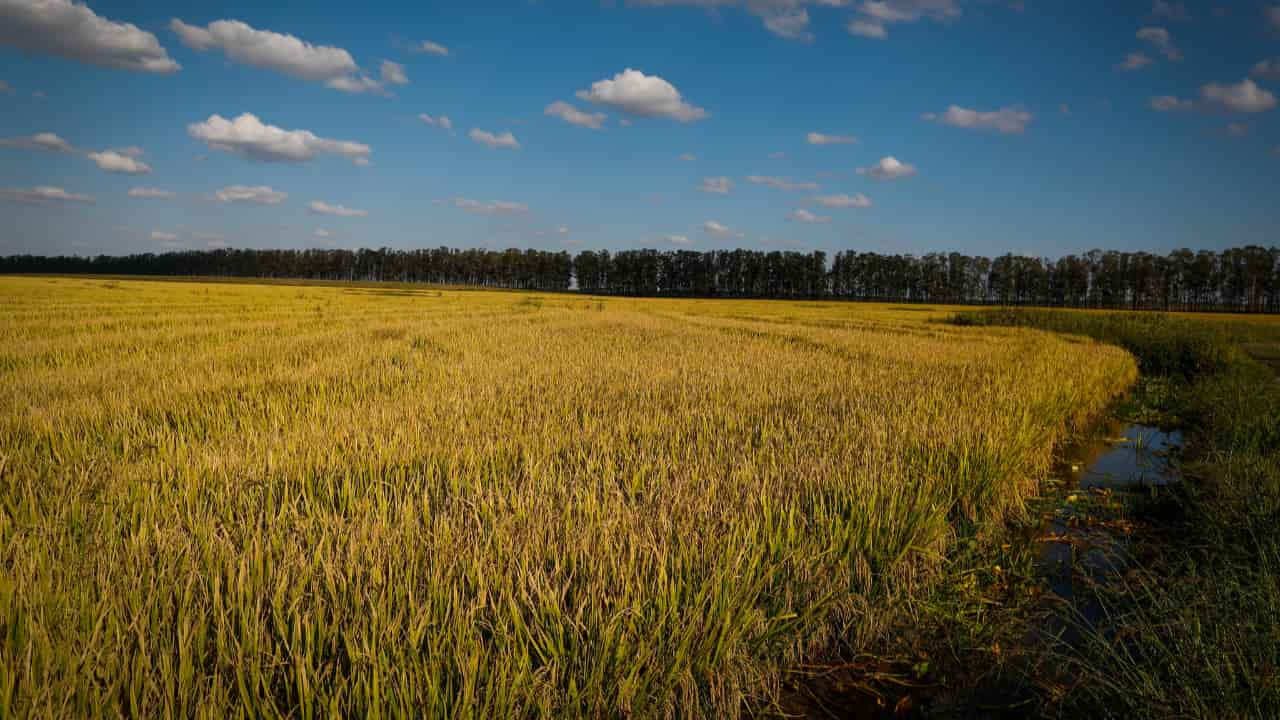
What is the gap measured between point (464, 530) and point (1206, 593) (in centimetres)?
364

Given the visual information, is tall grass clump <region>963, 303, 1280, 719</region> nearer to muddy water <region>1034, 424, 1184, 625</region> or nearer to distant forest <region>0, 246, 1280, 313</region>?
muddy water <region>1034, 424, 1184, 625</region>

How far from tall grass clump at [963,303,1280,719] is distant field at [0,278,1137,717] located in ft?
2.95

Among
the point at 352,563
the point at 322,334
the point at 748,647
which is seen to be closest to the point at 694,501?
the point at 748,647

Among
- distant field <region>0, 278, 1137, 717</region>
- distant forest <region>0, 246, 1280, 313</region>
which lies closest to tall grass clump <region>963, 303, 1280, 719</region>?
distant field <region>0, 278, 1137, 717</region>

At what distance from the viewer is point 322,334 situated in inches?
492

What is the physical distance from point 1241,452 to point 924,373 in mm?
3792

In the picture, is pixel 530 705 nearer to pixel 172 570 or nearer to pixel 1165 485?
pixel 172 570

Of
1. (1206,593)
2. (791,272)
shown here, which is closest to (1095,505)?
(1206,593)

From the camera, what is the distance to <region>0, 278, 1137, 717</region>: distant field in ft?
5.60

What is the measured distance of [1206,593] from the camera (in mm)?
2686

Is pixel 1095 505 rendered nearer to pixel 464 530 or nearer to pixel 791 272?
pixel 464 530

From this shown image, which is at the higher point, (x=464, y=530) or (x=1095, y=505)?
(x=464, y=530)

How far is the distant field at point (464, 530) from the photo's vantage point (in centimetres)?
171

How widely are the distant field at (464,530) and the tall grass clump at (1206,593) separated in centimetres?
90
